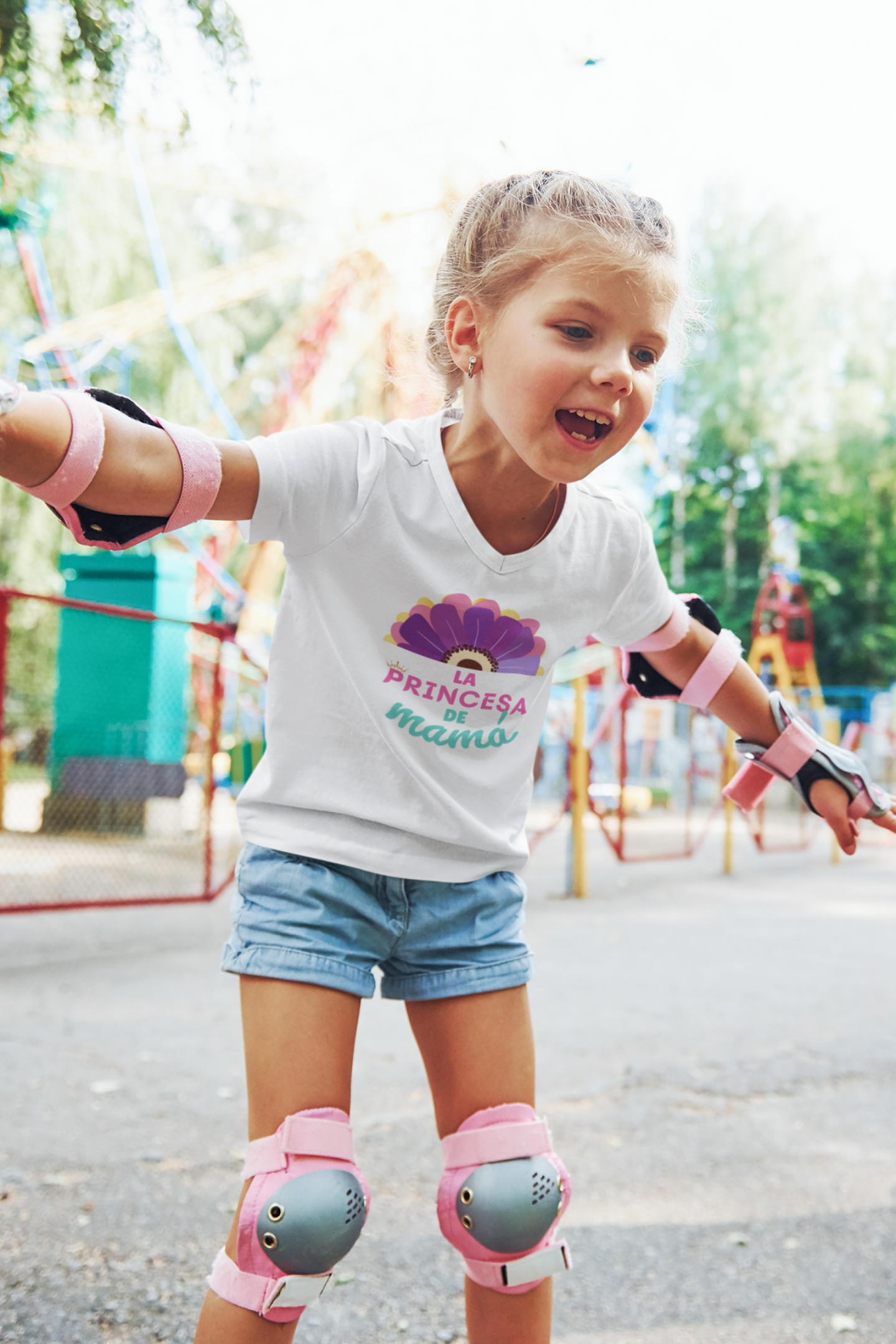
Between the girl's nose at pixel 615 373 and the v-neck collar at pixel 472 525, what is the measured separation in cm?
23

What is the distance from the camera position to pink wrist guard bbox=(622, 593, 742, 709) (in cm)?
170

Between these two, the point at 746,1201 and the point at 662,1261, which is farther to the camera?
the point at 746,1201

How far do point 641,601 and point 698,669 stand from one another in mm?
182

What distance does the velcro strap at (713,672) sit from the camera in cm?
172

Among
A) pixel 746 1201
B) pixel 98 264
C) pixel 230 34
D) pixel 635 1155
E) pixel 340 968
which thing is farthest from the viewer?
pixel 98 264

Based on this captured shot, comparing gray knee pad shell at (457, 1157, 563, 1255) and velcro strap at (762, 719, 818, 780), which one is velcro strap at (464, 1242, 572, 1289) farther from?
velcro strap at (762, 719, 818, 780)

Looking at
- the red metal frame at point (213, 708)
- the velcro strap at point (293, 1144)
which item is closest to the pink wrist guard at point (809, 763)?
the velcro strap at point (293, 1144)

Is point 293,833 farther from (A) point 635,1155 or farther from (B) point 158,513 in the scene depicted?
Result: (A) point 635,1155

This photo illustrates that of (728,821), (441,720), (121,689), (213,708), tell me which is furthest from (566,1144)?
(121,689)

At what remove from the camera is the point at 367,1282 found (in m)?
2.02

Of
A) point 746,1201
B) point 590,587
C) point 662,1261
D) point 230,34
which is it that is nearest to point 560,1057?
point 746,1201

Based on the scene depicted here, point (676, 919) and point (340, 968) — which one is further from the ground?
point (340, 968)

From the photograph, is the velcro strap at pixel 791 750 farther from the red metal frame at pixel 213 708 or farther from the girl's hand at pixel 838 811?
the red metal frame at pixel 213 708

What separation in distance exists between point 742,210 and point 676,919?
21.0 meters
